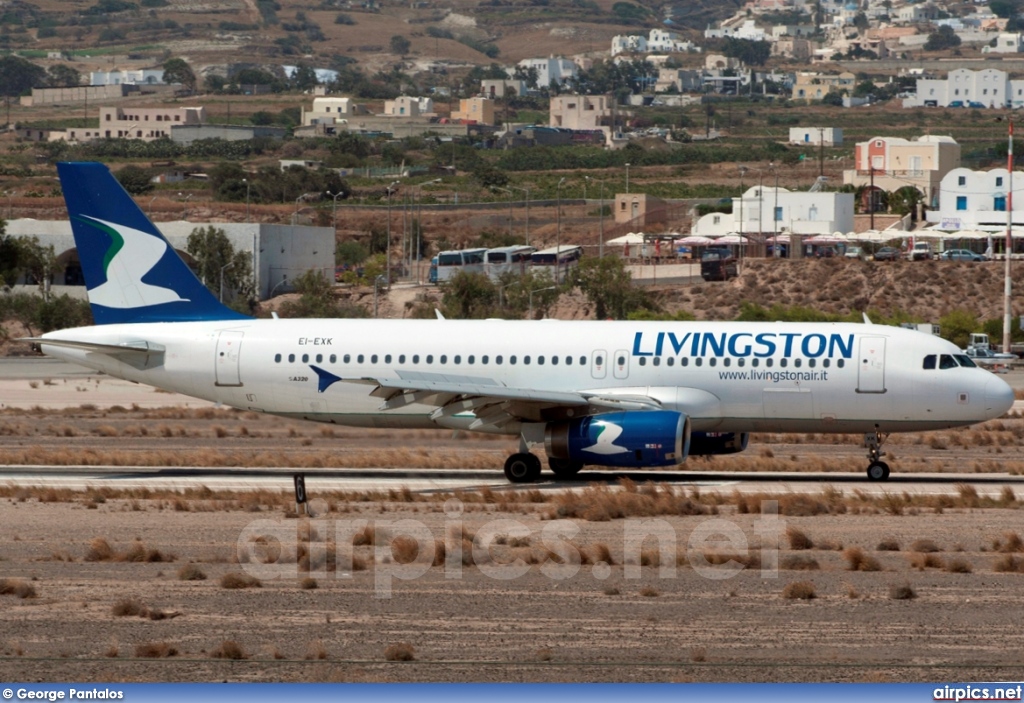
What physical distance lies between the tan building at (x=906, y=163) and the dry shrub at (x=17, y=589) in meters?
132

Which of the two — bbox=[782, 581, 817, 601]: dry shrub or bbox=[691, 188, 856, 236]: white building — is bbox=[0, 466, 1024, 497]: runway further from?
bbox=[691, 188, 856, 236]: white building

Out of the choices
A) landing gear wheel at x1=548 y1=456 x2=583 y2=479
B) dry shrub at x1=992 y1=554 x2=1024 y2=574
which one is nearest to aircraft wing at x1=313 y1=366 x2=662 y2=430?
landing gear wheel at x1=548 y1=456 x2=583 y2=479

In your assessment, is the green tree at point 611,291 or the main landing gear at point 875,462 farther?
the green tree at point 611,291

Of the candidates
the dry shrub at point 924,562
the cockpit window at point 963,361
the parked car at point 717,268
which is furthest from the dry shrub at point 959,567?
the parked car at point 717,268

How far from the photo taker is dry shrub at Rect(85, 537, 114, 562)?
22625 mm

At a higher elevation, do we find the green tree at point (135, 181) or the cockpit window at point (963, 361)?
the green tree at point (135, 181)

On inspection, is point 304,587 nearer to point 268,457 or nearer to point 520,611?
point 520,611

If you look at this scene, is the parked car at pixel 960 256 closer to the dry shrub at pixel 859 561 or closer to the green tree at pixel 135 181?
the green tree at pixel 135 181

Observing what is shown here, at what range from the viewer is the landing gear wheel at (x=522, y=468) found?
33000mm

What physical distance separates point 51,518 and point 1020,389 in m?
44.4

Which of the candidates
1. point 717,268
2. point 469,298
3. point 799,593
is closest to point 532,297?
point 469,298

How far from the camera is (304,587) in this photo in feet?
67.8

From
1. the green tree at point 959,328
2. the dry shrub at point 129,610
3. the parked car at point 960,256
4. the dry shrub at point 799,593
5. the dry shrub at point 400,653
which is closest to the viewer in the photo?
the dry shrub at point 400,653

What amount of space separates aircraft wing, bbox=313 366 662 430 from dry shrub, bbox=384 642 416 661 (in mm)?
14577
